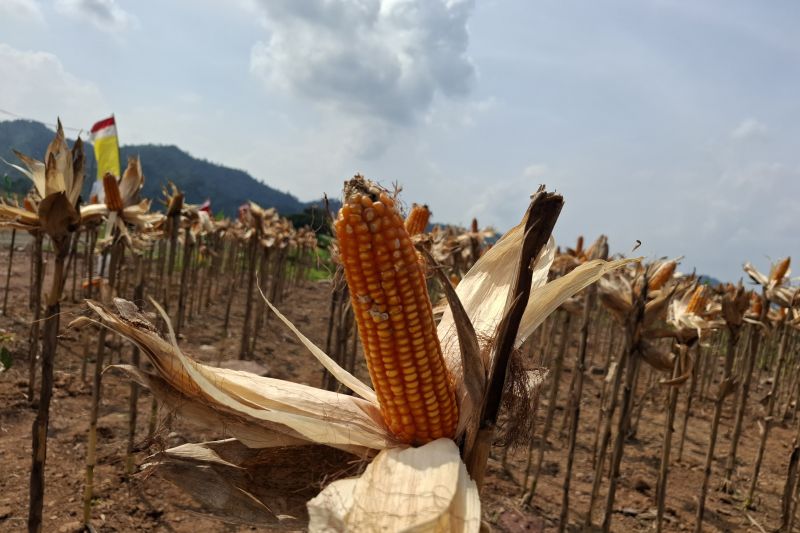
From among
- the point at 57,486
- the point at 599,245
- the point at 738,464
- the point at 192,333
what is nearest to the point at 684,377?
the point at 599,245

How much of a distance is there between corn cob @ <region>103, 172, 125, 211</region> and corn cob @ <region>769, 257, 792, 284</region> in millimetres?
9673

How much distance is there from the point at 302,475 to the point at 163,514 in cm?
533

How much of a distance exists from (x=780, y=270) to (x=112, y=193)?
984cm

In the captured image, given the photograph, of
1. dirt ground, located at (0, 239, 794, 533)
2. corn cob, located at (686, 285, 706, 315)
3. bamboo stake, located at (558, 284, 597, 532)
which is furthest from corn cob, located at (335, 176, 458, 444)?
corn cob, located at (686, 285, 706, 315)

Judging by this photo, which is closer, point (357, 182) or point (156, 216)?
point (357, 182)

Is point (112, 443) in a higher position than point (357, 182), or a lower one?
lower

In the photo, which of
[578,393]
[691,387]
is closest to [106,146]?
[578,393]

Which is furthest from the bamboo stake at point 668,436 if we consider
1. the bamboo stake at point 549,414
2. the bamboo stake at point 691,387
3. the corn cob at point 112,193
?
the corn cob at point 112,193

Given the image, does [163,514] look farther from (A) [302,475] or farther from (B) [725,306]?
(B) [725,306]

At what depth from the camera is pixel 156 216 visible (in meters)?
6.51

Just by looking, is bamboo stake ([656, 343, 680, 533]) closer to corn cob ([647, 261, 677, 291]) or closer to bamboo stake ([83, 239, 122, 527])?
corn cob ([647, 261, 677, 291])

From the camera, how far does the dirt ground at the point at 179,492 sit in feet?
20.1

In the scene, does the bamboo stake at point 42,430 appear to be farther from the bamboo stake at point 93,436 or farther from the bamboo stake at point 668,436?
the bamboo stake at point 668,436

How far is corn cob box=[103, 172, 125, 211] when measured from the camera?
18.5ft
